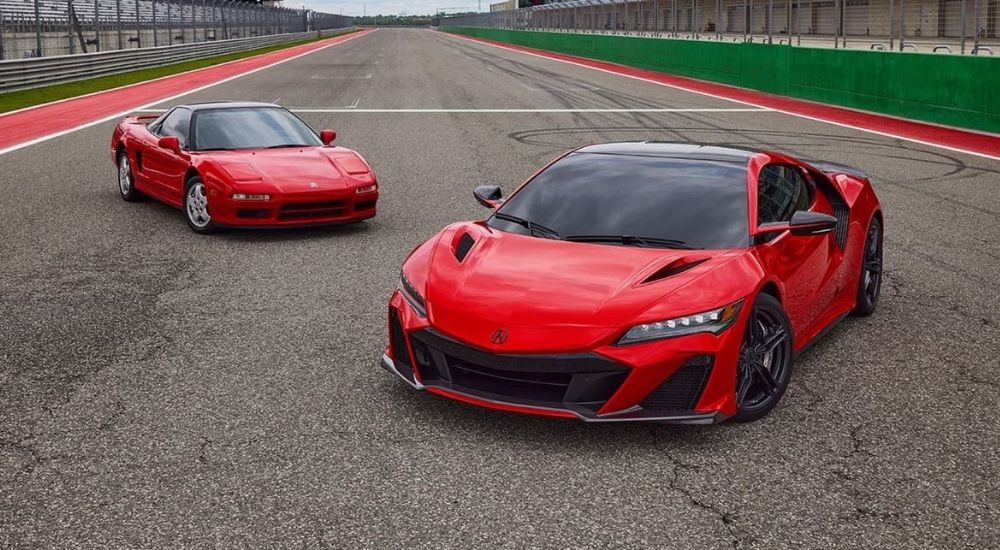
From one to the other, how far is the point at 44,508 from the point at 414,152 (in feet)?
40.7

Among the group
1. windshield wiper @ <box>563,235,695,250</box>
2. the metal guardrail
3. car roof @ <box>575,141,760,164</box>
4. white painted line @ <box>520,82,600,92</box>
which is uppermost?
the metal guardrail

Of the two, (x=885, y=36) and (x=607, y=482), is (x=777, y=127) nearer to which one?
(x=885, y=36)

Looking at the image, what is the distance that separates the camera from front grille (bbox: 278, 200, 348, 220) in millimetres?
9836

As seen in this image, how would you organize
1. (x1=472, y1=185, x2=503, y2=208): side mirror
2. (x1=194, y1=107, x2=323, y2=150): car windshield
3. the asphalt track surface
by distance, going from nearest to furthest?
the asphalt track surface → (x1=472, y1=185, x2=503, y2=208): side mirror → (x1=194, y1=107, x2=323, y2=150): car windshield

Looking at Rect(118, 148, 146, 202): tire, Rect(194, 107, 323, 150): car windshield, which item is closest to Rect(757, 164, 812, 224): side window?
Rect(194, 107, 323, 150): car windshield

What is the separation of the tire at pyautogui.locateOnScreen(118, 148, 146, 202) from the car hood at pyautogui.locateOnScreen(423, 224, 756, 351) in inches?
283

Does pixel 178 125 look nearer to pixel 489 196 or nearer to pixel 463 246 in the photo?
pixel 489 196

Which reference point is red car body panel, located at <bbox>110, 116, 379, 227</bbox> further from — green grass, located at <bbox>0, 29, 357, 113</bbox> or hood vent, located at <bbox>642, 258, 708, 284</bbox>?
green grass, located at <bbox>0, 29, 357, 113</bbox>

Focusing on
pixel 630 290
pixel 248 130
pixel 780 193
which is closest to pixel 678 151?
pixel 780 193

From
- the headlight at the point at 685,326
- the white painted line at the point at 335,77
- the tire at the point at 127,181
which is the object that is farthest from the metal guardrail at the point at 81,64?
the headlight at the point at 685,326

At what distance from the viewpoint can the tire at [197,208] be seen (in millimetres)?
10047

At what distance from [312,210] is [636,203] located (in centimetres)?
483

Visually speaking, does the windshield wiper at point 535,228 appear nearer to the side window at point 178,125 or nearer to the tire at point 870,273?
the tire at point 870,273

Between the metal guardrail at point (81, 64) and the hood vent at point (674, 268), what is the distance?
24.7 metres
